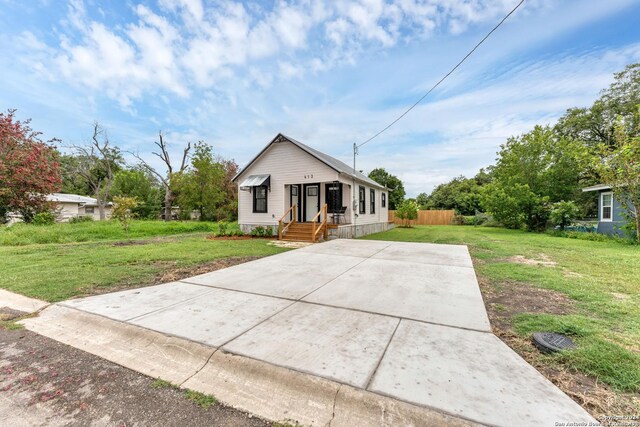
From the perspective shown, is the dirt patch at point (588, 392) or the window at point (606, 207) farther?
the window at point (606, 207)

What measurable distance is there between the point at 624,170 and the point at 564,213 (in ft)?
16.0

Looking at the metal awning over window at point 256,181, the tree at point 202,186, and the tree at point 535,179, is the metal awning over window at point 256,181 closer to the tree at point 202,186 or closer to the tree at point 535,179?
the tree at point 202,186

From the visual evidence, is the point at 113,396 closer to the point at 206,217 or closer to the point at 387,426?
the point at 387,426

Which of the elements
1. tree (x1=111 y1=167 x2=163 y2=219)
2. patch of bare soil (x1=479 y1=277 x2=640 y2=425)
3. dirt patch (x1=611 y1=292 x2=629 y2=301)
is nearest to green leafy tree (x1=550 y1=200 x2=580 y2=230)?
dirt patch (x1=611 y1=292 x2=629 y2=301)

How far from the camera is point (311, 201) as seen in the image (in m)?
14.0

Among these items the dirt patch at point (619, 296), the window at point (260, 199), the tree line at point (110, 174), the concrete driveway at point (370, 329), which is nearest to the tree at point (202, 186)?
the tree line at point (110, 174)

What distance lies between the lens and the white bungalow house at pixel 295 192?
12562mm

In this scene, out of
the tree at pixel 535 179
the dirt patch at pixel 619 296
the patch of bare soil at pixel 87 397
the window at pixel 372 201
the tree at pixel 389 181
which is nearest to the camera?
the patch of bare soil at pixel 87 397

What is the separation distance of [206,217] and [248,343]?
2298 cm

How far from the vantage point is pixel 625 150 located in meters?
10.4

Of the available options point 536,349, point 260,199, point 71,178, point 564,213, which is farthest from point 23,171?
point 71,178

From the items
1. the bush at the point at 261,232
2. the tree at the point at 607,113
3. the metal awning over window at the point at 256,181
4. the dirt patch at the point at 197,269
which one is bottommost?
the dirt patch at the point at 197,269

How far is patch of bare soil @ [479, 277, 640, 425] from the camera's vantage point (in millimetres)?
1814

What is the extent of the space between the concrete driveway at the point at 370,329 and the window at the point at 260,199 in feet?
28.0
